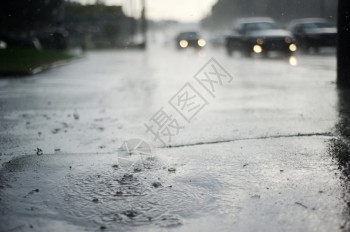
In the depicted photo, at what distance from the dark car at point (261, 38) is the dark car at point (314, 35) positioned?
7.98ft

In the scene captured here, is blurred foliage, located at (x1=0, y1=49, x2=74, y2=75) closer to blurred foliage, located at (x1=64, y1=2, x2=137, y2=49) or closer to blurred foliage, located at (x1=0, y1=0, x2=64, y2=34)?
blurred foliage, located at (x1=0, y1=0, x2=64, y2=34)

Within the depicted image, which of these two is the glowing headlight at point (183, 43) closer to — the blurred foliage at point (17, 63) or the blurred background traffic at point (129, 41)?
the blurred background traffic at point (129, 41)

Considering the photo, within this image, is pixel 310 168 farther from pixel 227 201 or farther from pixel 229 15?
pixel 229 15

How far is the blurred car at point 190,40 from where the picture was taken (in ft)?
119

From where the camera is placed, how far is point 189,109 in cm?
754

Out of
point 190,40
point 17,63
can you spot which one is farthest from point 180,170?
point 190,40

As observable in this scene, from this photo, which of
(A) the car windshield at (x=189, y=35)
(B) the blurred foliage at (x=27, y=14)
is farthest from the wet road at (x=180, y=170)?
(B) the blurred foliage at (x=27, y=14)

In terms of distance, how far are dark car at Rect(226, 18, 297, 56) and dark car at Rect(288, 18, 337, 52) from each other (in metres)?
2.43

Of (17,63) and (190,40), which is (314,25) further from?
(17,63)

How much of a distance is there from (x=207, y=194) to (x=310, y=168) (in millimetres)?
1164

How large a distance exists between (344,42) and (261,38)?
12038mm

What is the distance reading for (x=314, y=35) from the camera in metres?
23.3

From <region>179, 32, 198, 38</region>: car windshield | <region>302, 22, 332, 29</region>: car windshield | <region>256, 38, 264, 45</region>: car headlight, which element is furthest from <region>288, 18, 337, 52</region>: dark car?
<region>179, 32, 198, 38</region>: car windshield

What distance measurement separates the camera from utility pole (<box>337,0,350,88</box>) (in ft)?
28.0
